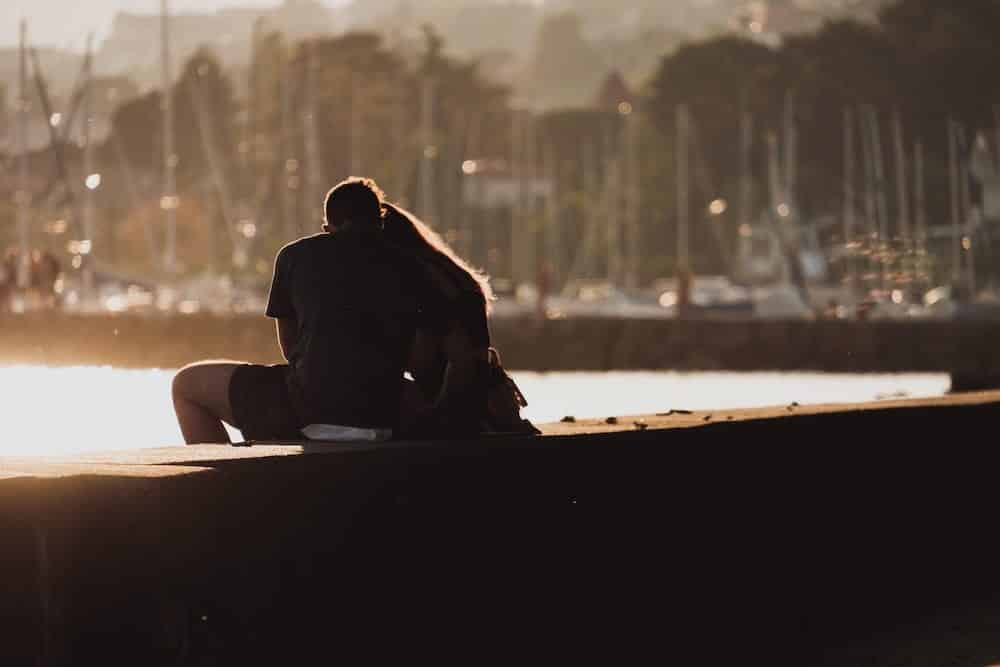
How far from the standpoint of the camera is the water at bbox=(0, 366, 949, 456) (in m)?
34.8

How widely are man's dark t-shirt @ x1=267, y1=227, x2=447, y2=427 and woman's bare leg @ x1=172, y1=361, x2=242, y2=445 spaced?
0.30 metres

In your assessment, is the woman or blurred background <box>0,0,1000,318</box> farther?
blurred background <box>0,0,1000,318</box>

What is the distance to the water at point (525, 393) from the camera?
114ft

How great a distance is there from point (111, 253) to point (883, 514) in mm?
131681

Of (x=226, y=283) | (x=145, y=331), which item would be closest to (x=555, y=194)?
(x=226, y=283)

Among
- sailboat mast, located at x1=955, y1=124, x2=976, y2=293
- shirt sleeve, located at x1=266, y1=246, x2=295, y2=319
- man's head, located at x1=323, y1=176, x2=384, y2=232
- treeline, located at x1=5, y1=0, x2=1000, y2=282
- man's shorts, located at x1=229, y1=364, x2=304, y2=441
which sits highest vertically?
treeline, located at x1=5, y1=0, x2=1000, y2=282

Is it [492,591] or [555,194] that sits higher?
[555,194]

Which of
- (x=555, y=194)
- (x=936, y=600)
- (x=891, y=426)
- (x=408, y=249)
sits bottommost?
(x=936, y=600)

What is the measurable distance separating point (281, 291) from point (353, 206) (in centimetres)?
36

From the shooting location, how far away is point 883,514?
11.1 meters

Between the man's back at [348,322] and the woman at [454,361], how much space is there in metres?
0.15

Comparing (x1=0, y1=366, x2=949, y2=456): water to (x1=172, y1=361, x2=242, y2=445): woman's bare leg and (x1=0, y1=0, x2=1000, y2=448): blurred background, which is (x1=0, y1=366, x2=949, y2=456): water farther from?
(x1=172, y1=361, x2=242, y2=445): woman's bare leg

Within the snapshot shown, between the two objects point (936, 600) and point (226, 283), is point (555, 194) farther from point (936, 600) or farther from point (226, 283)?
point (936, 600)

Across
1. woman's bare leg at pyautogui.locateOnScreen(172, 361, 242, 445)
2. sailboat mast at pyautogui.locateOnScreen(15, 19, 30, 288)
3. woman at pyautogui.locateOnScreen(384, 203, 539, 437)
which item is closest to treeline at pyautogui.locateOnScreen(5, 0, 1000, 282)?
sailboat mast at pyautogui.locateOnScreen(15, 19, 30, 288)
